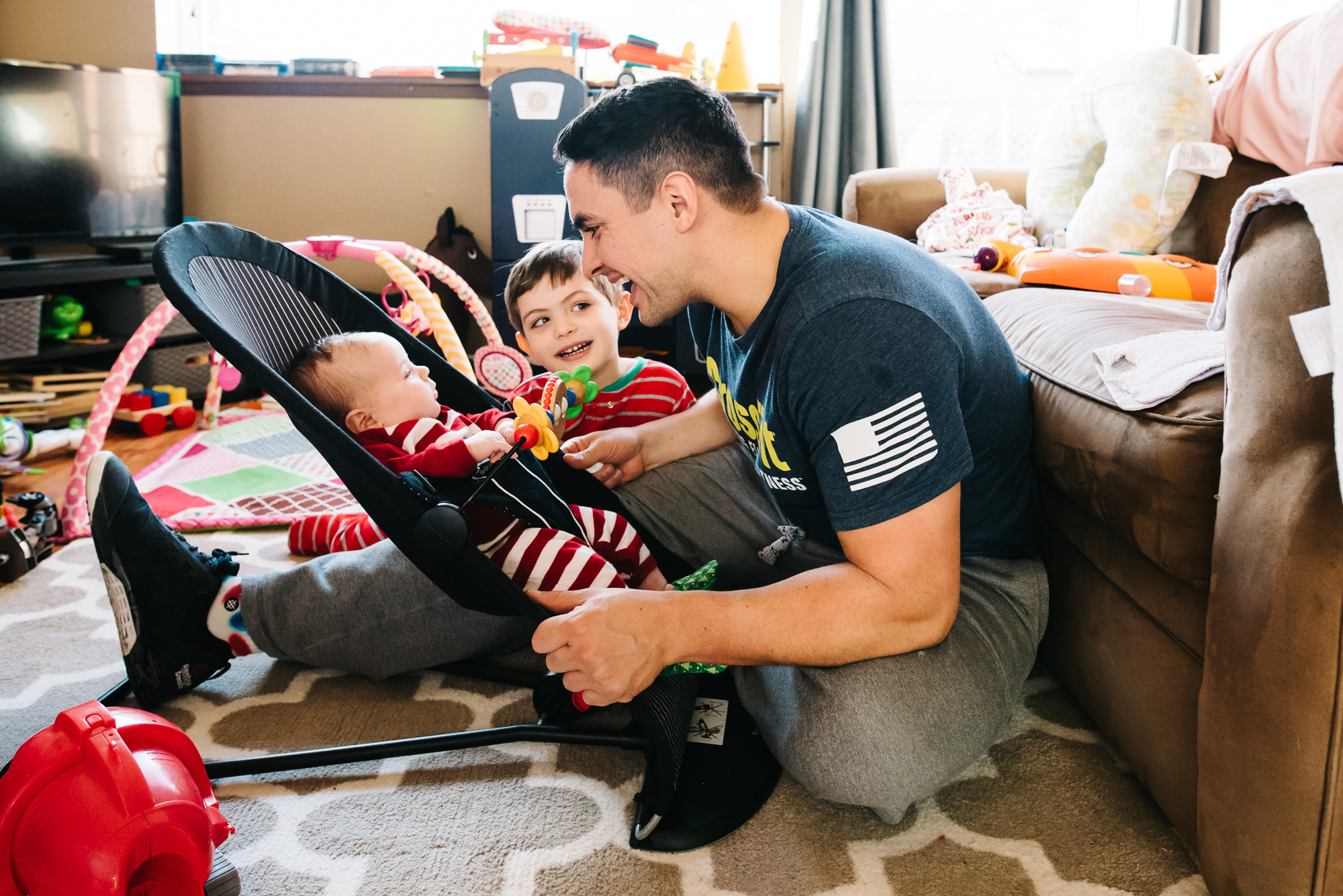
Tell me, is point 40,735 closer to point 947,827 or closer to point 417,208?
point 947,827

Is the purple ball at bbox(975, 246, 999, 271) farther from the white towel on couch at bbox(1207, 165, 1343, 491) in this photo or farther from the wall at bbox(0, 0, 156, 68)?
the wall at bbox(0, 0, 156, 68)

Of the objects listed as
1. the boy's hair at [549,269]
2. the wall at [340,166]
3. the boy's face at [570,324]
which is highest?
the wall at [340,166]

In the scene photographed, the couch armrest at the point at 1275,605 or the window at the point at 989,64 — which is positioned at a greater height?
the window at the point at 989,64

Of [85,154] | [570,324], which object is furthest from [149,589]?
[85,154]

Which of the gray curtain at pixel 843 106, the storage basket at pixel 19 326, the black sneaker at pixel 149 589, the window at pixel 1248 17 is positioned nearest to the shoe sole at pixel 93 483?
the black sneaker at pixel 149 589

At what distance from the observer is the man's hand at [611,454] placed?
1.30 m

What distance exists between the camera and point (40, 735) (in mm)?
783

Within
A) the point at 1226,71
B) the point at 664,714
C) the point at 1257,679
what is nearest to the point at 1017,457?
the point at 1257,679

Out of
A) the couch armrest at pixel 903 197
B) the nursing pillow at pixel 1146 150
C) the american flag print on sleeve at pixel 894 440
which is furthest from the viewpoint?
the couch armrest at pixel 903 197

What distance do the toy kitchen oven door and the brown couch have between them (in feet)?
7.36

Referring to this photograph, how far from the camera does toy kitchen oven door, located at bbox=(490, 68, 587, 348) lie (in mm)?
2961

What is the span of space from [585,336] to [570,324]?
0.12 feet

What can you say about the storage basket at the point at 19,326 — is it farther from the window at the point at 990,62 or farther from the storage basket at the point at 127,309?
the window at the point at 990,62

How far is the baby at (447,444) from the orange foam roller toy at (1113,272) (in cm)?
106
